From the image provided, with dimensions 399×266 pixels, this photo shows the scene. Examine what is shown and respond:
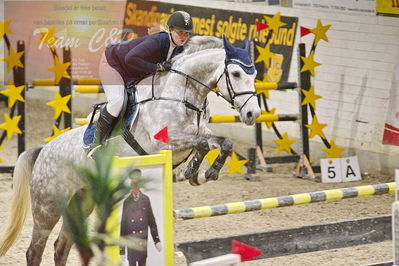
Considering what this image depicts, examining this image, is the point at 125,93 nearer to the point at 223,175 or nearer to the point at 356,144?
the point at 223,175

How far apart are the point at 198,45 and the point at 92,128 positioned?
0.90 m

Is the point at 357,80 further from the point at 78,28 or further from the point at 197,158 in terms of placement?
the point at 78,28

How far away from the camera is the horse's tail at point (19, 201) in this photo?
13.9 ft

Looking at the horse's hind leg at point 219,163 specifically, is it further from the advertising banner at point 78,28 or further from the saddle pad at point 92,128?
A: the advertising banner at point 78,28

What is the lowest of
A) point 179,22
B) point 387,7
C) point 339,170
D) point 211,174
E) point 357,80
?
point 339,170

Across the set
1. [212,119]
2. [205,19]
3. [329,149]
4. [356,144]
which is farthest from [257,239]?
[205,19]

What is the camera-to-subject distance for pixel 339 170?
25.6ft

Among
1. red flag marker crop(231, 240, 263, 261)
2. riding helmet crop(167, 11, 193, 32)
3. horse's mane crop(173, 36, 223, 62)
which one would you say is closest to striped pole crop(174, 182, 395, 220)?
red flag marker crop(231, 240, 263, 261)

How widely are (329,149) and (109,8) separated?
4.85m

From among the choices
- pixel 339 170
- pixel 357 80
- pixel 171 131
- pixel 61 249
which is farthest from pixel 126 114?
pixel 357 80

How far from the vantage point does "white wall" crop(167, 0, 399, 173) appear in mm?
7883

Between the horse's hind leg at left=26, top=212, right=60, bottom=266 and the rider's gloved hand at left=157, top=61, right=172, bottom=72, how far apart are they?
3.60 feet

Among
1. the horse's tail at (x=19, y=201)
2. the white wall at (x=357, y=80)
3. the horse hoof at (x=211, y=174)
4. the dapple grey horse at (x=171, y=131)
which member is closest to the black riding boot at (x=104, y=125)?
the dapple grey horse at (x=171, y=131)

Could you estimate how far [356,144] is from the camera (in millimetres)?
8297
